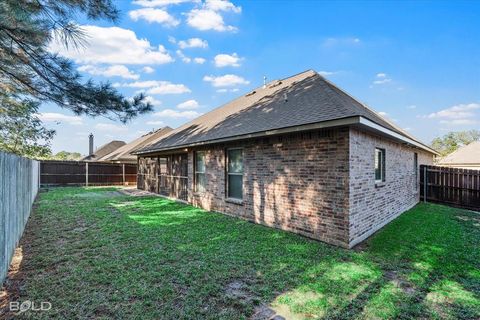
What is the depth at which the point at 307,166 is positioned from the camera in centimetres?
618

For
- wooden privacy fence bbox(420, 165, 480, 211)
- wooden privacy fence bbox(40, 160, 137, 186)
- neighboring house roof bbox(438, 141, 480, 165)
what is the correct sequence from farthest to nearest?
neighboring house roof bbox(438, 141, 480, 165), wooden privacy fence bbox(40, 160, 137, 186), wooden privacy fence bbox(420, 165, 480, 211)

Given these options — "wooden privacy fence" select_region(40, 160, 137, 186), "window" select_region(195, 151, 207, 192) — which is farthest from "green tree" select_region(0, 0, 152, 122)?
"wooden privacy fence" select_region(40, 160, 137, 186)

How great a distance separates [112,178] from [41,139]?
6710 mm

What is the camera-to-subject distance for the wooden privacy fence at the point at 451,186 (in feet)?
36.0

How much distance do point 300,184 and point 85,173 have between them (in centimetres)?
2043

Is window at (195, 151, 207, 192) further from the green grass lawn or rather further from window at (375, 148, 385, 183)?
window at (375, 148, 385, 183)

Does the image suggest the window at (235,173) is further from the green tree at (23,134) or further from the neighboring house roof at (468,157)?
the neighboring house roof at (468,157)

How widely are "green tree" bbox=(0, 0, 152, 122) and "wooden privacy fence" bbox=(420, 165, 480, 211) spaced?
1300 centimetres

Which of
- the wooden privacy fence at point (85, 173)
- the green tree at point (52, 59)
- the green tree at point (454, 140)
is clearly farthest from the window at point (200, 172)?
the green tree at point (454, 140)

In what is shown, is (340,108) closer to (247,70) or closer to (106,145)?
(247,70)

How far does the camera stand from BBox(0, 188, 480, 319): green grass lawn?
3.10m

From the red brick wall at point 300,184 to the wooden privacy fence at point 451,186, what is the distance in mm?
9407

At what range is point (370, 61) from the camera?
13648 mm

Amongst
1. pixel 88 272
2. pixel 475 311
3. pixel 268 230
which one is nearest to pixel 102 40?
pixel 88 272
